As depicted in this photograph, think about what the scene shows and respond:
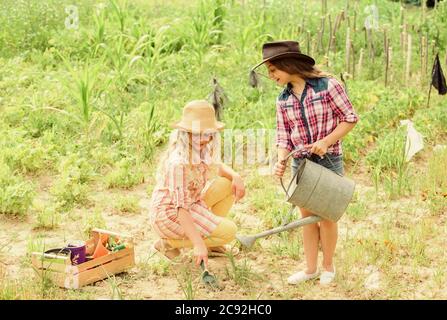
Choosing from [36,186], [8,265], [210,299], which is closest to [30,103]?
[36,186]

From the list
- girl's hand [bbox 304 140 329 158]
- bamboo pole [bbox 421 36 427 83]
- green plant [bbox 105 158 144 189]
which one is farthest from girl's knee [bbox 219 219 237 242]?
bamboo pole [bbox 421 36 427 83]

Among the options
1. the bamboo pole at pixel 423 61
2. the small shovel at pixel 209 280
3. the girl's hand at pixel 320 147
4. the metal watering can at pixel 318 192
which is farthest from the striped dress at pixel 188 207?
the bamboo pole at pixel 423 61

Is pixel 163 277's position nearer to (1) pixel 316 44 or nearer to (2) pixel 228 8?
(1) pixel 316 44

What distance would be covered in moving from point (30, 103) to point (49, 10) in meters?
1.93

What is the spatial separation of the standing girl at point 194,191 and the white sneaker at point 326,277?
1.76ft

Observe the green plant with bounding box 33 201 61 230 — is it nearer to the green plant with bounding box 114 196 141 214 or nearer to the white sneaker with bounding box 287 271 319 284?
the green plant with bounding box 114 196 141 214

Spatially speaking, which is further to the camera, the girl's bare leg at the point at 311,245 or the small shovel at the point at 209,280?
the girl's bare leg at the point at 311,245

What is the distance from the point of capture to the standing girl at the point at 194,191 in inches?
166

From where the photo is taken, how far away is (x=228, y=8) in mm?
8562

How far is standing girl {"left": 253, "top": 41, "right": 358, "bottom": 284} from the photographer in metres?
4.07

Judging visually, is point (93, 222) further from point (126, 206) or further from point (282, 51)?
point (282, 51)

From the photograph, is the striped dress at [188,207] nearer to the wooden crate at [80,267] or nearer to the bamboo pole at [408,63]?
the wooden crate at [80,267]

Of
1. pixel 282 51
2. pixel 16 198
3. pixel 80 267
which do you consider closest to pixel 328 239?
pixel 282 51

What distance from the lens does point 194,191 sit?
444 centimetres
